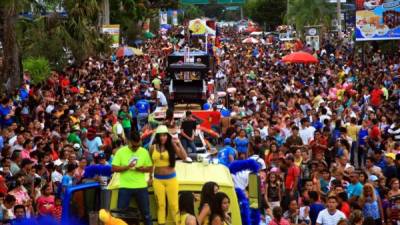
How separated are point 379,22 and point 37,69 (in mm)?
15295

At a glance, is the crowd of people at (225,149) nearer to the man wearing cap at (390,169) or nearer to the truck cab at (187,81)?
the man wearing cap at (390,169)

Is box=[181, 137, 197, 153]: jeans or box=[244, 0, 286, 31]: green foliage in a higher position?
box=[181, 137, 197, 153]: jeans

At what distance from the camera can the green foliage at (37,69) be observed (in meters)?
31.7

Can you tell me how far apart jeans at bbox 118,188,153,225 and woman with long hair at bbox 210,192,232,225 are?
30.8 inches

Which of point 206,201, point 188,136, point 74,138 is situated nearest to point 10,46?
point 74,138

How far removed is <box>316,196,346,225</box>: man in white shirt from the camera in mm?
11464

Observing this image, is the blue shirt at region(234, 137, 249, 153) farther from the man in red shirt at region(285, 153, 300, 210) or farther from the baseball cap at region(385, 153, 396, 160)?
the baseball cap at region(385, 153, 396, 160)

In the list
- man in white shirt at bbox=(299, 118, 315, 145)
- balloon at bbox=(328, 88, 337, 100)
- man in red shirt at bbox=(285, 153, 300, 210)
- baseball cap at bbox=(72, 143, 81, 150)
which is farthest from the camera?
balloon at bbox=(328, 88, 337, 100)

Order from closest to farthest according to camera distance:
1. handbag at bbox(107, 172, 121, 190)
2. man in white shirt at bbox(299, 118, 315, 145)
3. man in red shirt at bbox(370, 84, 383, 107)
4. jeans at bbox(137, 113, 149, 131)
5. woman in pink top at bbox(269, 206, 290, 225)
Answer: handbag at bbox(107, 172, 121, 190) → woman in pink top at bbox(269, 206, 290, 225) → man in white shirt at bbox(299, 118, 315, 145) → jeans at bbox(137, 113, 149, 131) → man in red shirt at bbox(370, 84, 383, 107)

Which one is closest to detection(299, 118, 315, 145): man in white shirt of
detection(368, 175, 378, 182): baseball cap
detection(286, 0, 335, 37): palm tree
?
detection(368, 175, 378, 182): baseball cap

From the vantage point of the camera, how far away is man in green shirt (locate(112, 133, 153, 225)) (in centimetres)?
836

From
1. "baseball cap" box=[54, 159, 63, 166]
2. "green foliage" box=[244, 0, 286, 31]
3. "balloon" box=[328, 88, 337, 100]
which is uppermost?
"baseball cap" box=[54, 159, 63, 166]

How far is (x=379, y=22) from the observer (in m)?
40.2

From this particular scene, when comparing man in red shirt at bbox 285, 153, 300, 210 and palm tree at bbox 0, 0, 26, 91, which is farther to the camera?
palm tree at bbox 0, 0, 26, 91
